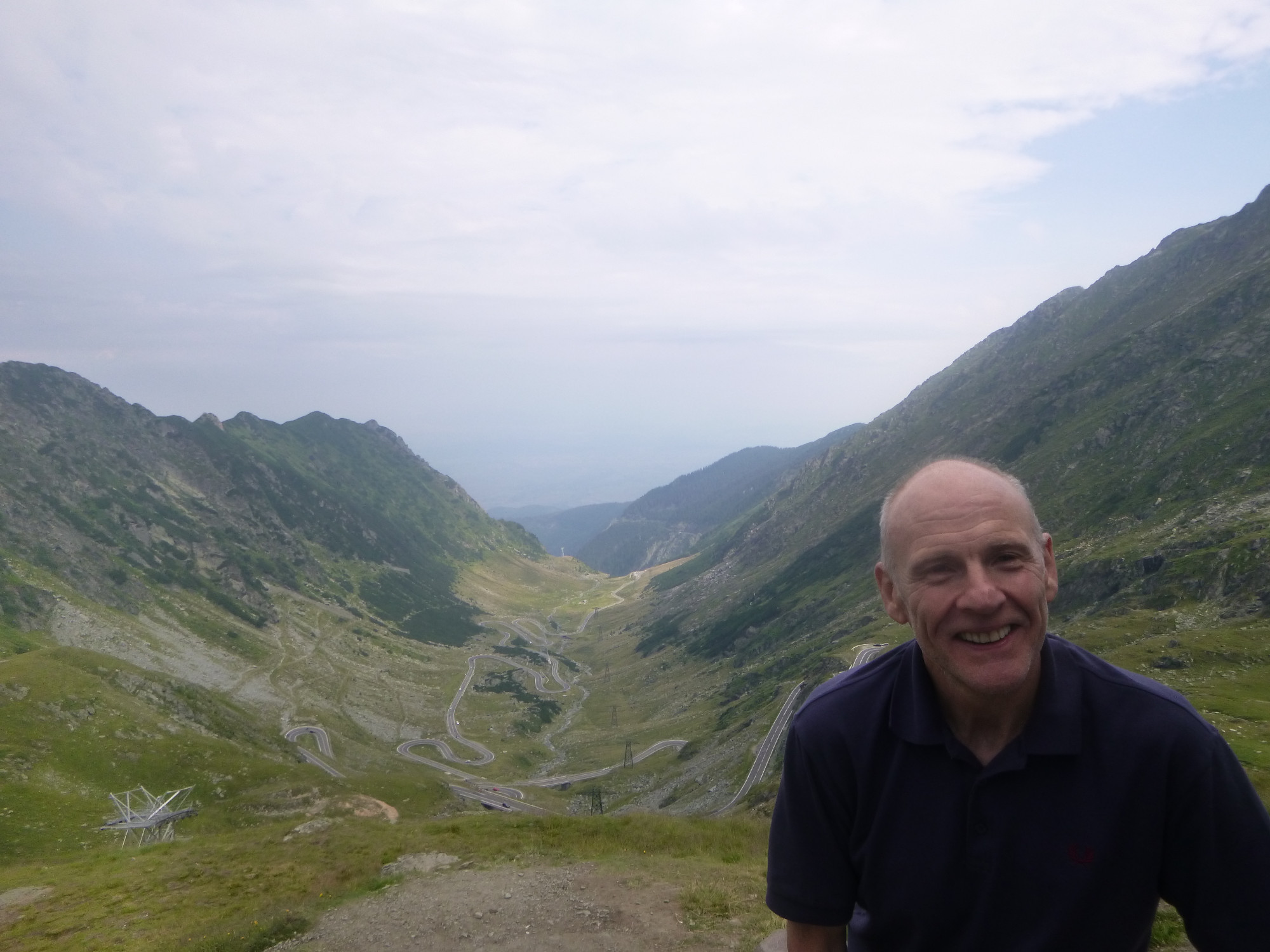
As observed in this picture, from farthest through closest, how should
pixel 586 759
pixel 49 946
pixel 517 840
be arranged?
1. pixel 586 759
2. pixel 517 840
3. pixel 49 946

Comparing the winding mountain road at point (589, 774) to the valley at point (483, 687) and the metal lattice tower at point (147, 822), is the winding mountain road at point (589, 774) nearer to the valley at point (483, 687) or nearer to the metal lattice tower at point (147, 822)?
the valley at point (483, 687)

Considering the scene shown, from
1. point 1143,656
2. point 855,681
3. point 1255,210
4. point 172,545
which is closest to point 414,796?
point 1143,656

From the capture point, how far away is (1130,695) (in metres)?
4.29

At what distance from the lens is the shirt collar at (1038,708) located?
167 inches

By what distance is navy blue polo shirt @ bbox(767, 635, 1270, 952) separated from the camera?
3.99 metres

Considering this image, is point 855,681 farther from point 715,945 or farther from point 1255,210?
point 1255,210

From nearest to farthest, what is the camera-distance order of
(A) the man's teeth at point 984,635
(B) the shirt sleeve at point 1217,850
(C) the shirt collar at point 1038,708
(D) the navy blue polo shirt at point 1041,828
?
(B) the shirt sleeve at point 1217,850 < (D) the navy blue polo shirt at point 1041,828 < (C) the shirt collar at point 1038,708 < (A) the man's teeth at point 984,635

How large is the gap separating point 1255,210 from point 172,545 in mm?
285147

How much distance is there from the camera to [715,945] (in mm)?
15594

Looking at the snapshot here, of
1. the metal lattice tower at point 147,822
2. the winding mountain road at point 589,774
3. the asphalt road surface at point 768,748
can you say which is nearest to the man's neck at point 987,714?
the metal lattice tower at point 147,822

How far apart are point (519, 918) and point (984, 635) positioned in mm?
18386

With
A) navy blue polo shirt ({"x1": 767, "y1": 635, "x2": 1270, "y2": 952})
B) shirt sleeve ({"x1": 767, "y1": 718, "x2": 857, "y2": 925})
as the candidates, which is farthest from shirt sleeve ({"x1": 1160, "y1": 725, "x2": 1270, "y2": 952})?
shirt sleeve ({"x1": 767, "y1": 718, "x2": 857, "y2": 925})

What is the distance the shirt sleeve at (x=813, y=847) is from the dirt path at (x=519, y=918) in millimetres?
13137

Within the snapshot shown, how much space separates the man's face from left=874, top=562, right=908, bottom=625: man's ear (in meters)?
0.12
